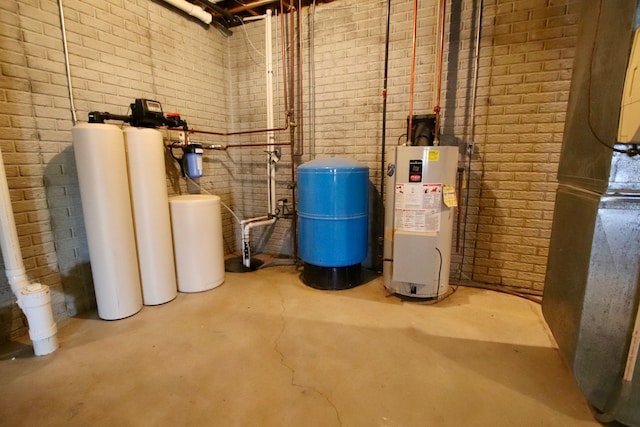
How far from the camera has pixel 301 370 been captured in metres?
1.76

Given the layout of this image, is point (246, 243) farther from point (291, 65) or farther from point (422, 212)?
point (291, 65)

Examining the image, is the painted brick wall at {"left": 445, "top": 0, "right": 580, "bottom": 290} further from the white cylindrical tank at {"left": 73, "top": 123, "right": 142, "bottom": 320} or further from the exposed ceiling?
the white cylindrical tank at {"left": 73, "top": 123, "right": 142, "bottom": 320}

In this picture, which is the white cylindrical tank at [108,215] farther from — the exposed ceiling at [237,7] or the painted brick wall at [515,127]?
the painted brick wall at [515,127]

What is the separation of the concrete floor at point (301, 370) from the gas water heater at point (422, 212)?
1.01 ft

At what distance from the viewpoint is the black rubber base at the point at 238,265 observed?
335cm

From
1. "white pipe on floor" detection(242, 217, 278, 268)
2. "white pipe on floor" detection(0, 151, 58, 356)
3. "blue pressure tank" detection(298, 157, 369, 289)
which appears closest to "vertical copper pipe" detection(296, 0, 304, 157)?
"blue pressure tank" detection(298, 157, 369, 289)

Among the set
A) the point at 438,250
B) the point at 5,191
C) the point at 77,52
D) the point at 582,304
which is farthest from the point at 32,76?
the point at 582,304

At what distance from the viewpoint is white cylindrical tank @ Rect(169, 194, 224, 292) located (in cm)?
269

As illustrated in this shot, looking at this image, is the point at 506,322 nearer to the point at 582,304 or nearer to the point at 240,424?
the point at 582,304

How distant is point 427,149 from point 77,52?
9.21 feet

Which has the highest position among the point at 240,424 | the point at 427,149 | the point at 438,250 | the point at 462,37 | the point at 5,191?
the point at 462,37

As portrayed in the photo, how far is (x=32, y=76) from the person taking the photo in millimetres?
2068

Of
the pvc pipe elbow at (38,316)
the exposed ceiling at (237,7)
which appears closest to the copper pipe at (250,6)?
the exposed ceiling at (237,7)

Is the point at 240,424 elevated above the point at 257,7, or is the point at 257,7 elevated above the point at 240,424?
the point at 257,7
